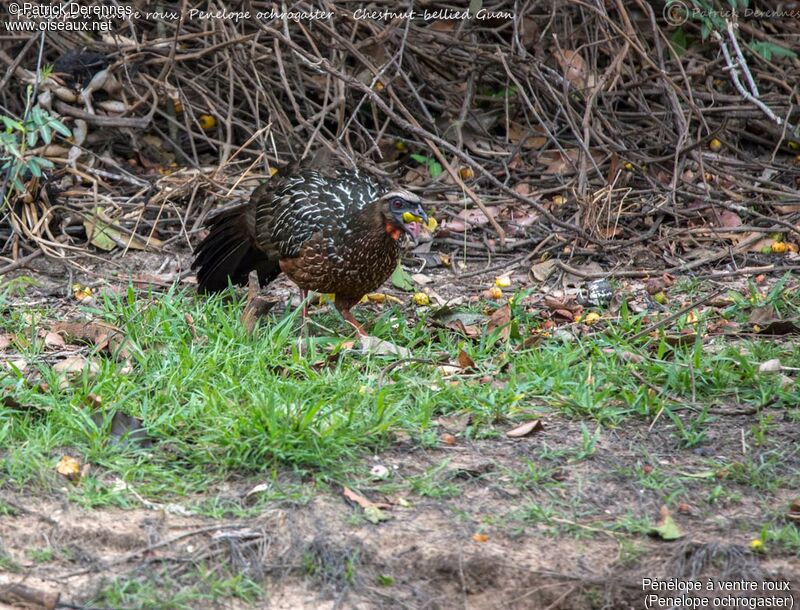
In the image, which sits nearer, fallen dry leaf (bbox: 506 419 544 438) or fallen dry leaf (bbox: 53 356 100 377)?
fallen dry leaf (bbox: 506 419 544 438)

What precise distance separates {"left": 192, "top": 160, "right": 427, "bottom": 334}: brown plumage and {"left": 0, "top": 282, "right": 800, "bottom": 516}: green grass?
1.15 ft

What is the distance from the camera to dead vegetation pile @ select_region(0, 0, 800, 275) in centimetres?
707

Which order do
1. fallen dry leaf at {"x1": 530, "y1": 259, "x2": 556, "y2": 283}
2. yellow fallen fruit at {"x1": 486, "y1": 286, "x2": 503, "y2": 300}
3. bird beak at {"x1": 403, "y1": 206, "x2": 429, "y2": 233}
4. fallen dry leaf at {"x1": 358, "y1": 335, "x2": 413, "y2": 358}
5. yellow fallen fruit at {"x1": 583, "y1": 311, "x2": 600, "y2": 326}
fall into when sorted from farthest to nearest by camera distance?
fallen dry leaf at {"x1": 530, "y1": 259, "x2": 556, "y2": 283}
yellow fallen fruit at {"x1": 486, "y1": 286, "x2": 503, "y2": 300}
yellow fallen fruit at {"x1": 583, "y1": 311, "x2": 600, "y2": 326}
bird beak at {"x1": 403, "y1": 206, "x2": 429, "y2": 233}
fallen dry leaf at {"x1": 358, "y1": 335, "x2": 413, "y2": 358}

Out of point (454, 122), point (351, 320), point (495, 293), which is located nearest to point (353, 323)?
point (351, 320)

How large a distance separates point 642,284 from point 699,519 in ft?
9.21

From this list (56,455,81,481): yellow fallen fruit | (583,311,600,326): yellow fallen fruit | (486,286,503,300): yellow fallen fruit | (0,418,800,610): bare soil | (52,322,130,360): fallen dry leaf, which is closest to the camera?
(0,418,800,610): bare soil

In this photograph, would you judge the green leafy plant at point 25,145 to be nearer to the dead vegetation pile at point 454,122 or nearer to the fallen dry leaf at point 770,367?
the dead vegetation pile at point 454,122

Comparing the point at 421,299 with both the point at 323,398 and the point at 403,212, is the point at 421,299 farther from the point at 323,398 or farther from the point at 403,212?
Answer: the point at 323,398

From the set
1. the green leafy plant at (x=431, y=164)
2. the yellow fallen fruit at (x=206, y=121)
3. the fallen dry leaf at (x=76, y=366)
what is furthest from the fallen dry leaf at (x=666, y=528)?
the yellow fallen fruit at (x=206, y=121)

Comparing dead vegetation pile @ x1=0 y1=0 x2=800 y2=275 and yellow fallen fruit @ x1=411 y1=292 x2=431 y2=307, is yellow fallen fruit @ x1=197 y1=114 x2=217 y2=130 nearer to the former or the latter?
dead vegetation pile @ x1=0 y1=0 x2=800 y2=275

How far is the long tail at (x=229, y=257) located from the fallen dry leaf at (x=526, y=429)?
218cm

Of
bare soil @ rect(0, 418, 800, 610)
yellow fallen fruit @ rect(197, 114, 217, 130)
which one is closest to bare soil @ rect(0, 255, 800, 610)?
bare soil @ rect(0, 418, 800, 610)

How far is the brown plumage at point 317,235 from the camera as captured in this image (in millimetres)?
5758

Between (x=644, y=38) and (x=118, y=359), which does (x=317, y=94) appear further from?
(x=118, y=359)
